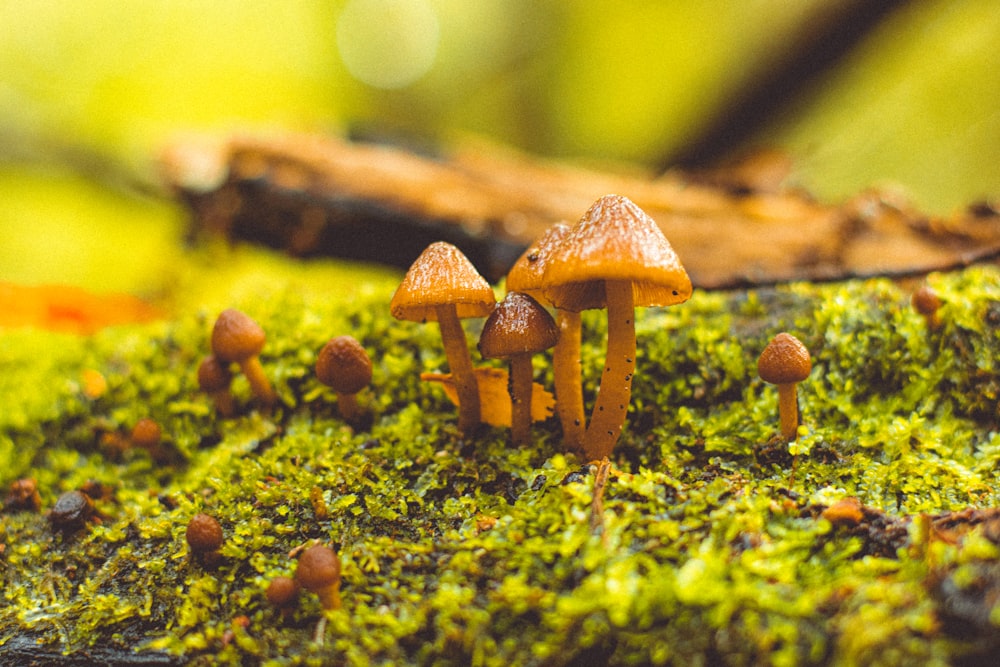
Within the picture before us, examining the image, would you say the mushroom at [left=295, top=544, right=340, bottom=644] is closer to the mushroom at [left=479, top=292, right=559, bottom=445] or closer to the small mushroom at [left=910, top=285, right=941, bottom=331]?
the mushroom at [left=479, top=292, right=559, bottom=445]

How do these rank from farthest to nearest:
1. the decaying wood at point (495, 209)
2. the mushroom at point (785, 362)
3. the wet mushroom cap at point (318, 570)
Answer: the decaying wood at point (495, 209) → the mushroom at point (785, 362) → the wet mushroom cap at point (318, 570)

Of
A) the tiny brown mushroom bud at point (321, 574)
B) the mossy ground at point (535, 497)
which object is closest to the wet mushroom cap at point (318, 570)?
the tiny brown mushroom bud at point (321, 574)

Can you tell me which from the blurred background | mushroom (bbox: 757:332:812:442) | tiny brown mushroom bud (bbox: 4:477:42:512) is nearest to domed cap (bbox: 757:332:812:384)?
mushroom (bbox: 757:332:812:442)

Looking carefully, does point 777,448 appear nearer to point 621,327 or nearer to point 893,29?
point 621,327

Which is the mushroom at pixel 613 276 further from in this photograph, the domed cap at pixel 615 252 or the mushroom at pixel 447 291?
the mushroom at pixel 447 291

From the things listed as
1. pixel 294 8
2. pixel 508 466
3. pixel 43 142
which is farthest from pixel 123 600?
pixel 294 8

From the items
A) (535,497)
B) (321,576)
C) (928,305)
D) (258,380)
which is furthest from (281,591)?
(928,305)
